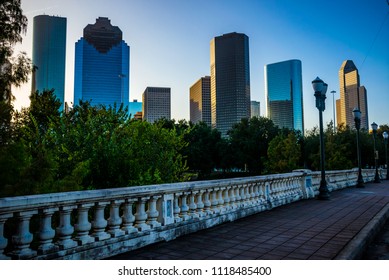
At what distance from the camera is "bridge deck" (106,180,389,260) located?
181 inches

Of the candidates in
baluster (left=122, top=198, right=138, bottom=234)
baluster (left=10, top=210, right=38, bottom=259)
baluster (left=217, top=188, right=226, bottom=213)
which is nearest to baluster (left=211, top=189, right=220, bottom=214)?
baluster (left=217, top=188, right=226, bottom=213)

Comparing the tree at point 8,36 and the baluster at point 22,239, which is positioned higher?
the tree at point 8,36

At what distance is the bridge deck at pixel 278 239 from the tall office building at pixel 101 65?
162 metres

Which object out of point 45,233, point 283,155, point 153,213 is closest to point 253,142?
point 283,155

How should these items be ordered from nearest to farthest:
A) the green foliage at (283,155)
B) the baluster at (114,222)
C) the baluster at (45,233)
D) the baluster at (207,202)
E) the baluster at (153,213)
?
the baluster at (45,233)
the baluster at (114,222)
the baluster at (153,213)
the baluster at (207,202)
the green foliage at (283,155)

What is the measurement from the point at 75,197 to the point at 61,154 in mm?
4986

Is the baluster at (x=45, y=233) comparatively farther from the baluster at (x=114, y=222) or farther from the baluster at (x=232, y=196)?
the baluster at (x=232, y=196)

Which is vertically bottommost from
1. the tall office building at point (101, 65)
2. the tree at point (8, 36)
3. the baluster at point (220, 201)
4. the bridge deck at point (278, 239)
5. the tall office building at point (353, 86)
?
the bridge deck at point (278, 239)

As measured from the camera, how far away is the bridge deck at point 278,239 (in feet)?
15.1

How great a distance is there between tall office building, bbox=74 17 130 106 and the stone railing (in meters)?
162

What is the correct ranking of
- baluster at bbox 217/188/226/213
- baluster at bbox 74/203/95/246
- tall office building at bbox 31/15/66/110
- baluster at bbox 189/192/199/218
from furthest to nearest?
tall office building at bbox 31/15/66/110 → baluster at bbox 217/188/226/213 → baluster at bbox 189/192/199/218 → baluster at bbox 74/203/95/246

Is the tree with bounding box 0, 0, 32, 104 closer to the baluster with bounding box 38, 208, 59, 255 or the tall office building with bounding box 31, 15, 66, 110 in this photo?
the tall office building with bounding box 31, 15, 66, 110

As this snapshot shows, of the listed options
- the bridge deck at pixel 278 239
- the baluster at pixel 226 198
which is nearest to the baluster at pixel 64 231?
the bridge deck at pixel 278 239

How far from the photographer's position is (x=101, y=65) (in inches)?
7298
